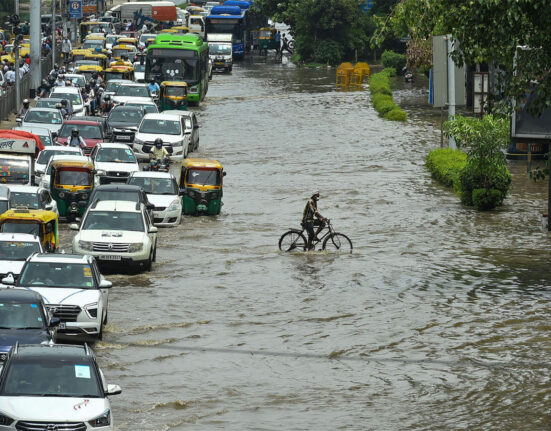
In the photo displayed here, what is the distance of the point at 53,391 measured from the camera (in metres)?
15.0

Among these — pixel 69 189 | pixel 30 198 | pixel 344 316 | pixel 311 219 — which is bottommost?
pixel 344 316

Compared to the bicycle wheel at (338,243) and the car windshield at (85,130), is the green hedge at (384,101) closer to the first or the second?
the car windshield at (85,130)

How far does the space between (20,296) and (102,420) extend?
5197 mm

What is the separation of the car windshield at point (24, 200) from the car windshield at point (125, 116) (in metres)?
17.4

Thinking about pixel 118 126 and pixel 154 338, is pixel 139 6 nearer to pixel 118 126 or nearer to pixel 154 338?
pixel 118 126

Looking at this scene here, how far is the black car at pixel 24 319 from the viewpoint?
18516 mm

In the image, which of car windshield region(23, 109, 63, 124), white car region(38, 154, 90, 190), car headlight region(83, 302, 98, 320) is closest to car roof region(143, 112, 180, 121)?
car windshield region(23, 109, 63, 124)

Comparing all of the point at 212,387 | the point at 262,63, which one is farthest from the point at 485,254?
the point at 262,63

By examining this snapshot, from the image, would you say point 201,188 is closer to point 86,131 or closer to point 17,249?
point 86,131

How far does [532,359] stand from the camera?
21.7 meters

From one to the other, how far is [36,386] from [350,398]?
5.58 meters

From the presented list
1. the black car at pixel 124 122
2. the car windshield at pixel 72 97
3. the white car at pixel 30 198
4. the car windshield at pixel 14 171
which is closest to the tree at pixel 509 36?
the white car at pixel 30 198

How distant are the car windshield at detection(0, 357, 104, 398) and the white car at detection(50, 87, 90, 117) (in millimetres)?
38350

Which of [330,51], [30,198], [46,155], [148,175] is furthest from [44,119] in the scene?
[330,51]
